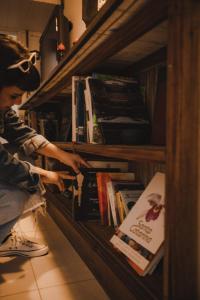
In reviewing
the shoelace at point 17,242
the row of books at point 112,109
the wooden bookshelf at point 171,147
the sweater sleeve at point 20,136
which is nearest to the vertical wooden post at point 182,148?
the wooden bookshelf at point 171,147

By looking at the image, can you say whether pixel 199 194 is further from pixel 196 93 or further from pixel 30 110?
pixel 30 110

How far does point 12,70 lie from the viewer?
41.7 inches

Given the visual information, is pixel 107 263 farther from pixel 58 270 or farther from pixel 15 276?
pixel 15 276

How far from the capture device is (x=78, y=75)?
129 centimetres

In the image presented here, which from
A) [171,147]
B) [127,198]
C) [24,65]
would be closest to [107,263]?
[127,198]

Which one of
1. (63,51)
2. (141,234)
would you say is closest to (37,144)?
(141,234)

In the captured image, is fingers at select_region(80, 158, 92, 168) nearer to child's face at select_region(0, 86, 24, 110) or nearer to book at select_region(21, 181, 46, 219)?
book at select_region(21, 181, 46, 219)

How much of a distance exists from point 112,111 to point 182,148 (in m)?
0.56

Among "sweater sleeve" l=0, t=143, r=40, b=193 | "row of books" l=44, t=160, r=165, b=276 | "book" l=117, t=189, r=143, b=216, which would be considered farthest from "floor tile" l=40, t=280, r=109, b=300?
"sweater sleeve" l=0, t=143, r=40, b=193

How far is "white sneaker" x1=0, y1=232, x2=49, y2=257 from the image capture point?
4.17 ft

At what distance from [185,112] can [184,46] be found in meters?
0.14

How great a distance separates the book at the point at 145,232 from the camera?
77cm

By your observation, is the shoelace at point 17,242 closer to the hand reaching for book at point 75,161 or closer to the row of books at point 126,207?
the row of books at point 126,207

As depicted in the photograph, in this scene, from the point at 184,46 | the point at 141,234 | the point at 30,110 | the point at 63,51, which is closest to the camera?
the point at 184,46
